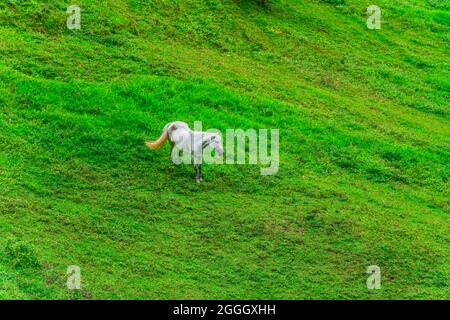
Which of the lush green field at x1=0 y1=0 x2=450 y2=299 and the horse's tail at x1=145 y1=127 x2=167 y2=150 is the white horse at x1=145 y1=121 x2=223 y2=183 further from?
the lush green field at x1=0 y1=0 x2=450 y2=299

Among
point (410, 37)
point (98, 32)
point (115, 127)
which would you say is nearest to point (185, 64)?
point (98, 32)

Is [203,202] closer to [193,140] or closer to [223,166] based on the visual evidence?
[193,140]

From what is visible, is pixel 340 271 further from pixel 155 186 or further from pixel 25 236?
pixel 25 236

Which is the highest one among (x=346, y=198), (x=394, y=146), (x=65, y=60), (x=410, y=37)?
(x=410, y=37)

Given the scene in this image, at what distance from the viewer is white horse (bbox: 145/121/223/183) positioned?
19.8 meters

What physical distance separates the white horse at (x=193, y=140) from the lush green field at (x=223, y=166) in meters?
0.53

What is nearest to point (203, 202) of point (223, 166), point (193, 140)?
point (193, 140)

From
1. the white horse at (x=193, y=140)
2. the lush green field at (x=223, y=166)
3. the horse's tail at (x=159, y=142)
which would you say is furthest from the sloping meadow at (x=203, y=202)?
the white horse at (x=193, y=140)

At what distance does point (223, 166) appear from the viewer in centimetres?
2072

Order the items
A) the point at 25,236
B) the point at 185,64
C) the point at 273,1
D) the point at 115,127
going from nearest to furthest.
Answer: the point at 25,236 < the point at 115,127 < the point at 185,64 < the point at 273,1

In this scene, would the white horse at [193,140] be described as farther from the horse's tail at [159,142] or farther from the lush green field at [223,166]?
the lush green field at [223,166]

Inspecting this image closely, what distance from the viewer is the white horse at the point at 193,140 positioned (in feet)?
65.0

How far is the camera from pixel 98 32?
85.4 ft

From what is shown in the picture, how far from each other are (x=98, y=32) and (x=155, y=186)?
8.04 metres
